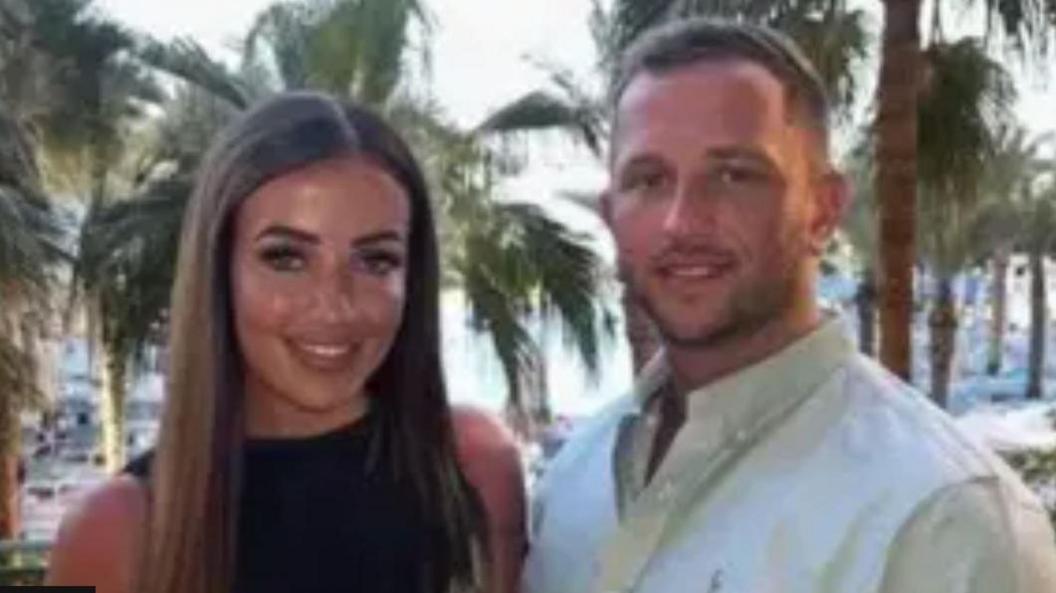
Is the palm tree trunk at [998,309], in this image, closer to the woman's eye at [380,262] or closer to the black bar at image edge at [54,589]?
the woman's eye at [380,262]

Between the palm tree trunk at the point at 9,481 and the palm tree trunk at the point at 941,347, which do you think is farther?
the palm tree trunk at the point at 941,347

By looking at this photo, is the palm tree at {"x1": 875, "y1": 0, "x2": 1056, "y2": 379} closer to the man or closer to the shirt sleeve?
the man

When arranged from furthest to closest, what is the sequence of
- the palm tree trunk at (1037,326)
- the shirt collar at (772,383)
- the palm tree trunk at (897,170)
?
the palm tree trunk at (1037,326), the palm tree trunk at (897,170), the shirt collar at (772,383)

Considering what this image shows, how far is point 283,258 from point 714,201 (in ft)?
1.79

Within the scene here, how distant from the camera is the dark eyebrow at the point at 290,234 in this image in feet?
7.21

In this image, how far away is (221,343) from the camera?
224 centimetres

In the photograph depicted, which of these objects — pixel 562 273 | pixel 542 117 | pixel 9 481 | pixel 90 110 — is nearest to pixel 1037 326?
pixel 542 117

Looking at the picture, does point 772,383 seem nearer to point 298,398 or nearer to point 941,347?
point 298,398

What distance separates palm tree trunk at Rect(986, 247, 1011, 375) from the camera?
4512 centimetres

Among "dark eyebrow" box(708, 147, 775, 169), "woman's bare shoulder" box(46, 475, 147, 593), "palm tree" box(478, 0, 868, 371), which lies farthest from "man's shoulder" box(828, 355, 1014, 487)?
"palm tree" box(478, 0, 868, 371)

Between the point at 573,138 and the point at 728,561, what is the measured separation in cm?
1280

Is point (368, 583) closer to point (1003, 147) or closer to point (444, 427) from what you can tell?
point (444, 427)

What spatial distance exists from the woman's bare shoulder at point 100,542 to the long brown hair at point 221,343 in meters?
0.02

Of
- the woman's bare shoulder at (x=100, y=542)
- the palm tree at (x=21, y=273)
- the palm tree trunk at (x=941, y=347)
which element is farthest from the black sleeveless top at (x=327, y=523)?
the palm tree trunk at (x=941, y=347)
